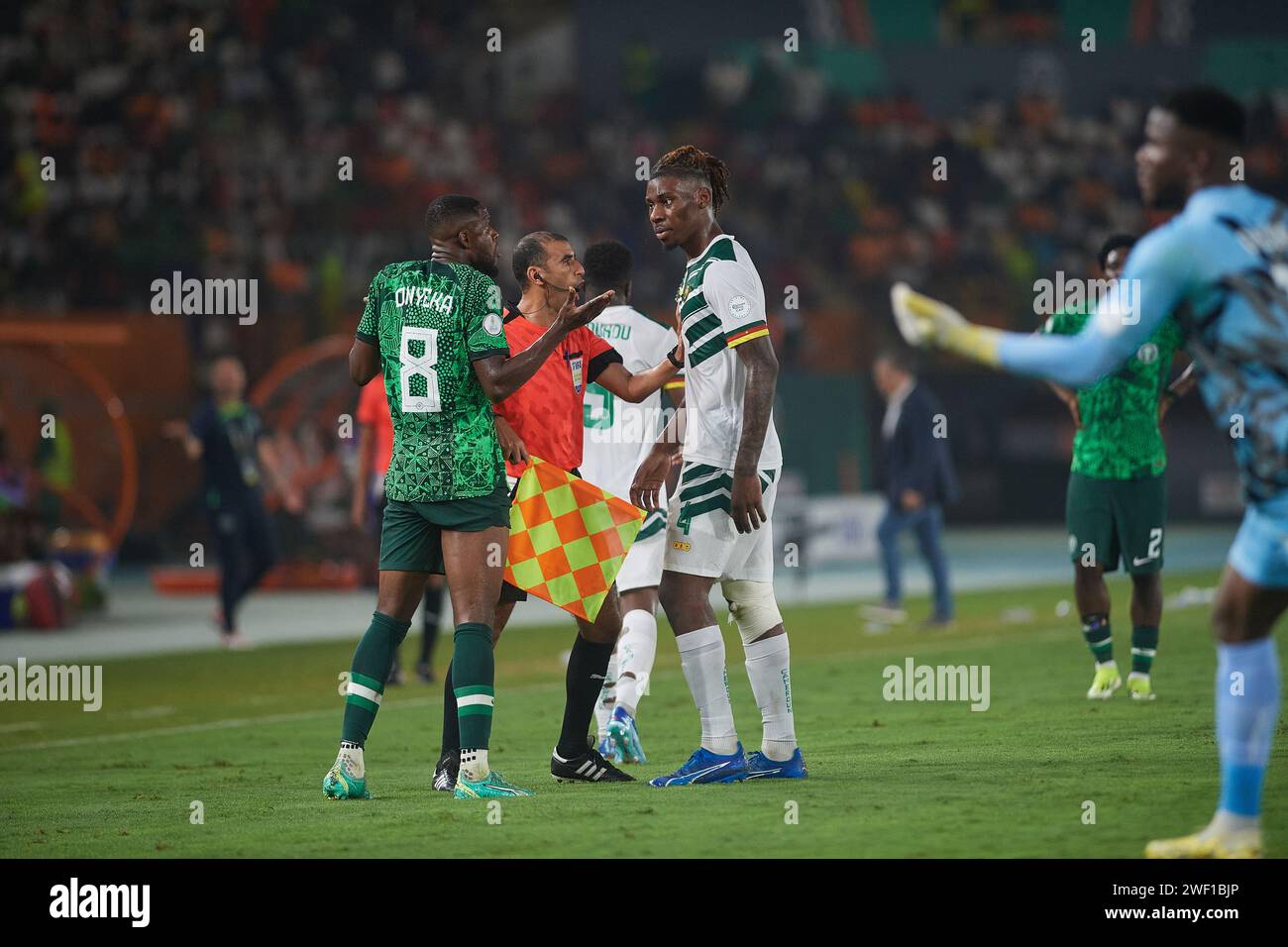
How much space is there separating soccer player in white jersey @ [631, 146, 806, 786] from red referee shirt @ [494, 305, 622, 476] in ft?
1.98

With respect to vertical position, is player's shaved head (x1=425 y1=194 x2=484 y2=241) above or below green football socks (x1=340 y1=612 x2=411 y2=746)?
above

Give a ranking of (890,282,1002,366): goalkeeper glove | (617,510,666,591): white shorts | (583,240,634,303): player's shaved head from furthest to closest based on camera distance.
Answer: (617,510,666,591): white shorts < (583,240,634,303): player's shaved head < (890,282,1002,366): goalkeeper glove

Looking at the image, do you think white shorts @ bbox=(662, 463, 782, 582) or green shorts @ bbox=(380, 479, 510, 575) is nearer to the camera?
green shorts @ bbox=(380, 479, 510, 575)

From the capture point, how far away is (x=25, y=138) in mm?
22719

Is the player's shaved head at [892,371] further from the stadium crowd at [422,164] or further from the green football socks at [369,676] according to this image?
the green football socks at [369,676]

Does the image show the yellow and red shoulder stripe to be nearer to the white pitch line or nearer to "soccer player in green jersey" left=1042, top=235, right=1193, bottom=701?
"soccer player in green jersey" left=1042, top=235, right=1193, bottom=701

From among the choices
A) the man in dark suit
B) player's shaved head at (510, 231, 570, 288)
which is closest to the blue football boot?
player's shaved head at (510, 231, 570, 288)

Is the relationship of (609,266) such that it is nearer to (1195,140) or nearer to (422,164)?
(1195,140)

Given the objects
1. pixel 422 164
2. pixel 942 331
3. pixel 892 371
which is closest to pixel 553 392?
pixel 942 331

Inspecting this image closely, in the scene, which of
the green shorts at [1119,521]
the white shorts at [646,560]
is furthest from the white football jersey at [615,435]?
the green shorts at [1119,521]

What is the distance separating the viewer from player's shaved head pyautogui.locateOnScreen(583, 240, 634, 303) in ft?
27.4
